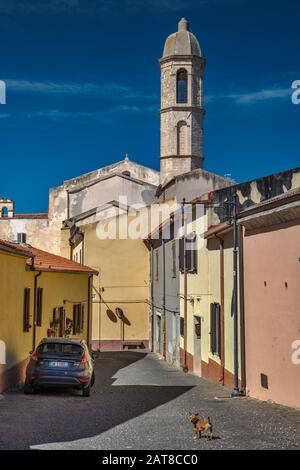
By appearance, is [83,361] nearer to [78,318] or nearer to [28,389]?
[28,389]

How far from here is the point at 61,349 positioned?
50.1ft

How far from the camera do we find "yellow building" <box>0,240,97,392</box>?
15.3 meters

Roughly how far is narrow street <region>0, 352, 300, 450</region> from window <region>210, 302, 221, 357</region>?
1.16 metres

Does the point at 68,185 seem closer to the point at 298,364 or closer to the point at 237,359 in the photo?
the point at 237,359

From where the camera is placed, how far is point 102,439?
30.3ft

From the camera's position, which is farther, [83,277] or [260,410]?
[83,277]

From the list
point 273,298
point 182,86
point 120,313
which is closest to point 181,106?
point 182,86

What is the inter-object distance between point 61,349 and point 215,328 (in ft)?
16.9

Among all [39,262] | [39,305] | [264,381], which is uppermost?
[39,262]

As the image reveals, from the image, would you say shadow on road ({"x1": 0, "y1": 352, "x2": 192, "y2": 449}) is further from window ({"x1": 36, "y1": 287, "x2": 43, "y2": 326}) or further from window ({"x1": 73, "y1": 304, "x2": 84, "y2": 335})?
window ({"x1": 73, "y1": 304, "x2": 84, "y2": 335})

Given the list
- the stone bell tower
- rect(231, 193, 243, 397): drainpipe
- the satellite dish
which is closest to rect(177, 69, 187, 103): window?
the stone bell tower
